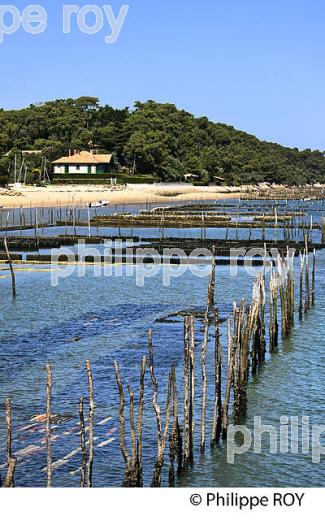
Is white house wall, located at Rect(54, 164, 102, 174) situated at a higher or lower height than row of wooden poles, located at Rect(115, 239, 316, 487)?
higher

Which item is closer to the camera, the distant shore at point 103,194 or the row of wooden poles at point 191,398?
the row of wooden poles at point 191,398

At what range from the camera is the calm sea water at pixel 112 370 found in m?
13.2

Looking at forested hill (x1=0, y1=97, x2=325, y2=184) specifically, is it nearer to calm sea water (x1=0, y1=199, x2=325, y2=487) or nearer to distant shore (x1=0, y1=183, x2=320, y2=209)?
distant shore (x1=0, y1=183, x2=320, y2=209)

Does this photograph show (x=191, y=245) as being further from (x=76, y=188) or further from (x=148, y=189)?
(x=148, y=189)

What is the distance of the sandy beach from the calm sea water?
42.9m

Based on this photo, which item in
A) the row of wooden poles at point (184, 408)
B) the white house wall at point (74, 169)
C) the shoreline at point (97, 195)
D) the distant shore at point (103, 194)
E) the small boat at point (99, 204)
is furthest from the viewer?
the white house wall at point (74, 169)

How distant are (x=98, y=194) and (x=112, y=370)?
8145 cm

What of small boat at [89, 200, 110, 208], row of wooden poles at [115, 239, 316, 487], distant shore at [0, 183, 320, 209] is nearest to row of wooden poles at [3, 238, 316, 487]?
row of wooden poles at [115, 239, 316, 487]

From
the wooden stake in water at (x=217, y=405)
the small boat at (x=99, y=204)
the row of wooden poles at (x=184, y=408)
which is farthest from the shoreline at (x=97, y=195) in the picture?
the wooden stake in water at (x=217, y=405)

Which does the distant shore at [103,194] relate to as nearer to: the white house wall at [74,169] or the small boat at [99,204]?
the small boat at [99,204]

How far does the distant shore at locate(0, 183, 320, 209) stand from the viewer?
8706cm
